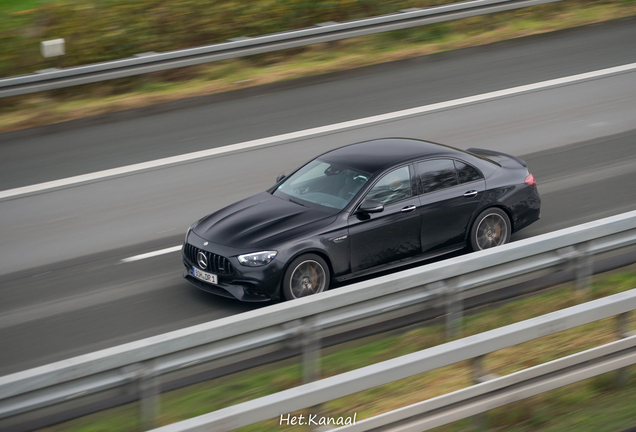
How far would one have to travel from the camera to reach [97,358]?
5.32 m

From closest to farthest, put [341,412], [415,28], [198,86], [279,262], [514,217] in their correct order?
[341,412], [279,262], [514,217], [198,86], [415,28]

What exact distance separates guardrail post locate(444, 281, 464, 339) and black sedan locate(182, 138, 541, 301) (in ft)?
6.01

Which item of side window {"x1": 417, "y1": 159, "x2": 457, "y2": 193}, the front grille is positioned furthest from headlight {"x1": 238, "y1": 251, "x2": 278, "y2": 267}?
side window {"x1": 417, "y1": 159, "x2": 457, "y2": 193}

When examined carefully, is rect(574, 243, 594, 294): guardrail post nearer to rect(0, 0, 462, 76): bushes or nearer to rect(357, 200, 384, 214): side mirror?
rect(357, 200, 384, 214): side mirror

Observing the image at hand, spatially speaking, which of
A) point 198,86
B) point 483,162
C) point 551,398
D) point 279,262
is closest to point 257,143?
point 198,86

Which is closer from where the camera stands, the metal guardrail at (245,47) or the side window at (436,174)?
the side window at (436,174)

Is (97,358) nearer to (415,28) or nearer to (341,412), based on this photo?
(341,412)

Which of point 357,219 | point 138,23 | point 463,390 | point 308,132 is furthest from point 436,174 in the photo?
point 138,23

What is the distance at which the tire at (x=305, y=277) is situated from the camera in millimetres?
8570

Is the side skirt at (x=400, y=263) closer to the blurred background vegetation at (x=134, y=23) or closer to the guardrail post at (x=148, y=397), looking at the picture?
the guardrail post at (x=148, y=397)

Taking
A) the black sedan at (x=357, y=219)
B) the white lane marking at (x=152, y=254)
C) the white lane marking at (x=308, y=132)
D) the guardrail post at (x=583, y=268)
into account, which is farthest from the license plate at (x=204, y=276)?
the white lane marking at (x=308, y=132)

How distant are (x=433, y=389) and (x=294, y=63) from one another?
11.6m

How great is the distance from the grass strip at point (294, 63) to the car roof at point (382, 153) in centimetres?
654

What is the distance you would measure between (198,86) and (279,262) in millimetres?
8495
